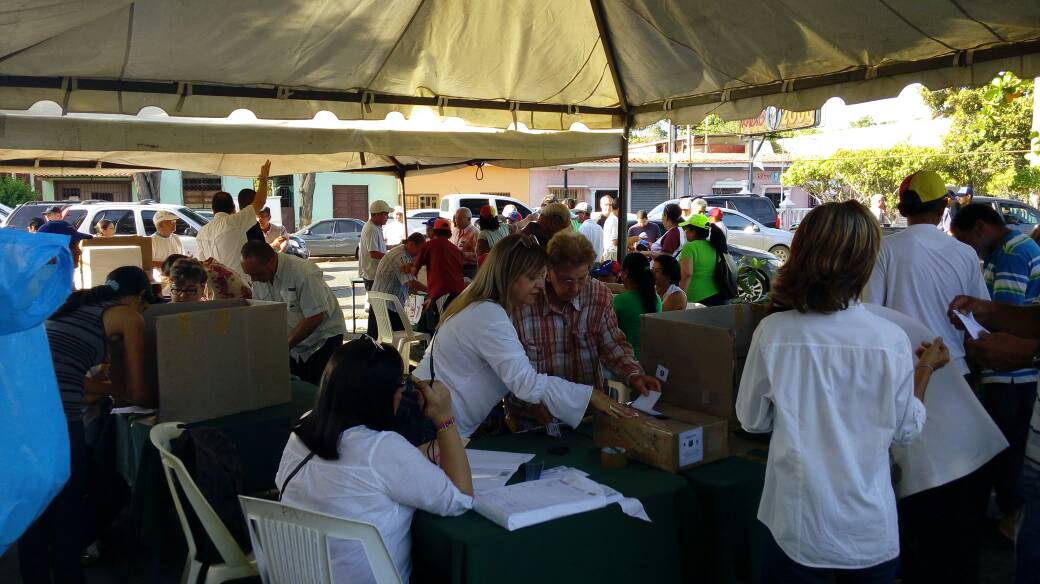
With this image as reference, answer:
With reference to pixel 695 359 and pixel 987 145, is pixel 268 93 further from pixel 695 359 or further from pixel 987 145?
pixel 987 145

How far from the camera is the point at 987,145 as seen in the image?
21578 mm

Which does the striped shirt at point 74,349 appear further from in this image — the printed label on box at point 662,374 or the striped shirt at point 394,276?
the striped shirt at point 394,276

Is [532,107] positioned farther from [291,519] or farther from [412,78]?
[291,519]

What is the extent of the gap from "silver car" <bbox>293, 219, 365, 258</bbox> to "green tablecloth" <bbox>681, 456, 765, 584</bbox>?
20683mm

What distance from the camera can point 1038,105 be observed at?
26.6 ft

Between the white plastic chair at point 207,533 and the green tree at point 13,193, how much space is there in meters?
25.3

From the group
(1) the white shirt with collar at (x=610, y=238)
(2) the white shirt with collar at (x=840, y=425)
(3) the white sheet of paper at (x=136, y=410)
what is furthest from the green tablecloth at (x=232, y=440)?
(1) the white shirt with collar at (x=610, y=238)

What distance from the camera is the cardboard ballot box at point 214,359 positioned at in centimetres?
345

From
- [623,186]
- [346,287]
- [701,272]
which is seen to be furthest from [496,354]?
[346,287]

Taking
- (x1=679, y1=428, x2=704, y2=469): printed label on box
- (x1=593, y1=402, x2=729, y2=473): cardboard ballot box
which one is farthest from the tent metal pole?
(x1=679, y1=428, x2=704, y2=469): printed label on box

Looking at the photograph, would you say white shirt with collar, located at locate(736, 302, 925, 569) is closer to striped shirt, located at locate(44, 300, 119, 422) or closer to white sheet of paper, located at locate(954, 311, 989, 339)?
white sheet of paper, located at locate(954, 311, 989, 339)

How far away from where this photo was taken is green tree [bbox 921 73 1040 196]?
20109 millimetres

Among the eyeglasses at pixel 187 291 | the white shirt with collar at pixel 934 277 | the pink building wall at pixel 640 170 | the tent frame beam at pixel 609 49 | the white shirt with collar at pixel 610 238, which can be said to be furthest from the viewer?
the pink building wall at pixel 640 170

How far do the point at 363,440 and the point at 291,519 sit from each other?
1.01ft
